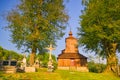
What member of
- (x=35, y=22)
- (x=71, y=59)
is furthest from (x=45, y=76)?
(x=71, y=59)

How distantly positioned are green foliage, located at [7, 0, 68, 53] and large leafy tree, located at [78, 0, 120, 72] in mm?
4604

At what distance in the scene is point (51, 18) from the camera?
41.6 meters

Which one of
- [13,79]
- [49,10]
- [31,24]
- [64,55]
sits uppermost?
[49,10]

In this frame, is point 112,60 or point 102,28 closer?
point 102,28

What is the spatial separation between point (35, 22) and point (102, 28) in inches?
450

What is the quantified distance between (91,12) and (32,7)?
34.0 feet

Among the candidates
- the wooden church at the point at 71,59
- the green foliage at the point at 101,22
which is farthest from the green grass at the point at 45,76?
the wooden church at the point at 71,59

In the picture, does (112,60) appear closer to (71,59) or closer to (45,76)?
(45,76)

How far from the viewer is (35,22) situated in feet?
134

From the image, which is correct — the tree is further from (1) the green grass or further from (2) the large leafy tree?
(1) the green grass

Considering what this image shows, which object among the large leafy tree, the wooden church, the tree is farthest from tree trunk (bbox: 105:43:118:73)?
the wooden church

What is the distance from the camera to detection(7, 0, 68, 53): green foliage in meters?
40.8

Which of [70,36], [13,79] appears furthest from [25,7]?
[70,36]

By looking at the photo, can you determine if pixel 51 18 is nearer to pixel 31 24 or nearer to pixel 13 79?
pixel 31 24
